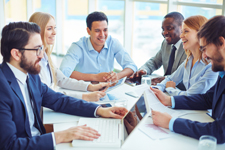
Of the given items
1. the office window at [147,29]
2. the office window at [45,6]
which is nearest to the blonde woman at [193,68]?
the office window at [147,29]

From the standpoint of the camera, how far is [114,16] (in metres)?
5.56

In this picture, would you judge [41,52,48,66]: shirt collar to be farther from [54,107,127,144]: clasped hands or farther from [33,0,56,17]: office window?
[33,0,56,17]: office window

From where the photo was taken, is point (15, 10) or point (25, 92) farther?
point (15, 10)

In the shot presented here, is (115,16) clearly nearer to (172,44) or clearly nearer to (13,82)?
(172,44)

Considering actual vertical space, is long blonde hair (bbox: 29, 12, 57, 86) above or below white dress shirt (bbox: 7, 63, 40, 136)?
above

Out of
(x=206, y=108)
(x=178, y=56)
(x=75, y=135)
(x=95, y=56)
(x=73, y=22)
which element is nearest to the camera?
(x=75, y=135)

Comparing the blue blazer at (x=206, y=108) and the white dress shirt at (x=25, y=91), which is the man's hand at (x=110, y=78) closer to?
the blue blazer at (x=206, y=108)

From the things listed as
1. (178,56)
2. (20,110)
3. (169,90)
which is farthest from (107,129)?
(178,56)

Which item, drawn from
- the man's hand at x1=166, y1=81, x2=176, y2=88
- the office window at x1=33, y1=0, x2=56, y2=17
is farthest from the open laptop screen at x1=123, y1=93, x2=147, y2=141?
the office window at x1=33, y1=0, x2=56, y2=17

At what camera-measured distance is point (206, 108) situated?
1.79 metres

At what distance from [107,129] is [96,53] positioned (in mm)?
1697

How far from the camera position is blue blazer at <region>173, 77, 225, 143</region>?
1.32m

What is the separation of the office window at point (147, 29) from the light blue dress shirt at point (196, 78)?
2228mm

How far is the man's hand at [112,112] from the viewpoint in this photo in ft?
5.13
